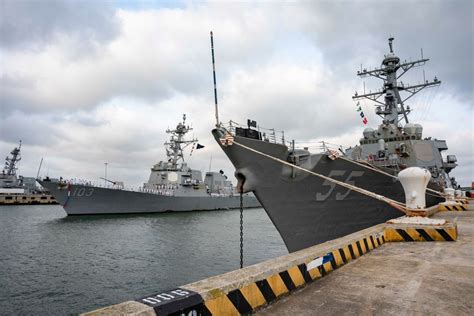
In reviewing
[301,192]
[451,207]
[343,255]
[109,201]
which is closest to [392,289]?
[343,255]

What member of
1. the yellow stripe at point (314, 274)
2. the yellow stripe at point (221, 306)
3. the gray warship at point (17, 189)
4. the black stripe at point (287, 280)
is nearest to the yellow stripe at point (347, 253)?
the yellow stripe at point (314, 274)

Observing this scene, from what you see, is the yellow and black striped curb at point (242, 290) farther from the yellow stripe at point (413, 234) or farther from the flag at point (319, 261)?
the yellow stripe at point (413, 234)

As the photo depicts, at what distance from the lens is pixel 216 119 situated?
7.29 meters

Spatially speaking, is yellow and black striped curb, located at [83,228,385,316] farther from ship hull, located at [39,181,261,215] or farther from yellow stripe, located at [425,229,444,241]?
ship hull, located at [39,181,261,215]

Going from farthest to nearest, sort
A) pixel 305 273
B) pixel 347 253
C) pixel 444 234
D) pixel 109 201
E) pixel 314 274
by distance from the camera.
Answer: pixel 109 201 < pixel 444 234 < pixel 347 253 < pixel 314 274 < pixel 305 273

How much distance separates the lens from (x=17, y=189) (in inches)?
2376

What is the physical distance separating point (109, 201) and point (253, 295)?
32.2 meters

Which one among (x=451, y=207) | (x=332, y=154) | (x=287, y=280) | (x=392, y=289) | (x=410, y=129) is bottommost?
(x=392, y=289)

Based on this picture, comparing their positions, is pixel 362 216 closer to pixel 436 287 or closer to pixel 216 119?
pixel 216 119

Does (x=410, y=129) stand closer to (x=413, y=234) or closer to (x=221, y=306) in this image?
(x=413, y=234)

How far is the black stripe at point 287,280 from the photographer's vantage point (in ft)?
8.78

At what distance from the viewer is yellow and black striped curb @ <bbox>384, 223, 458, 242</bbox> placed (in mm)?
5422

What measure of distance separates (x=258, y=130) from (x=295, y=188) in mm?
1721

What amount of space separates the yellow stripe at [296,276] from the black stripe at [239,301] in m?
0.65
